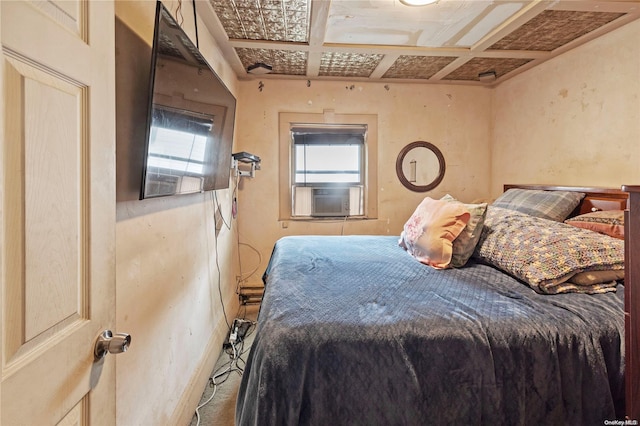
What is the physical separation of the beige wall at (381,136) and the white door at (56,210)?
238 cm

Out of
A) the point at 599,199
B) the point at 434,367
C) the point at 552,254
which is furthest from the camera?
the point at 599,199

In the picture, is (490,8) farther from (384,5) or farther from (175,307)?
(175,307)

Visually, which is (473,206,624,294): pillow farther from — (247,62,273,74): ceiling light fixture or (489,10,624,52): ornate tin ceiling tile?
(247,62,273,74): ceiling light fixture

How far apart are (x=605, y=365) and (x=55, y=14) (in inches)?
70.1

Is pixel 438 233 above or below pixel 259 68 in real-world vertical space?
below

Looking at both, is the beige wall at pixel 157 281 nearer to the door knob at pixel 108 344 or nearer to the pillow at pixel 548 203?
the door knob at pixel 108 344

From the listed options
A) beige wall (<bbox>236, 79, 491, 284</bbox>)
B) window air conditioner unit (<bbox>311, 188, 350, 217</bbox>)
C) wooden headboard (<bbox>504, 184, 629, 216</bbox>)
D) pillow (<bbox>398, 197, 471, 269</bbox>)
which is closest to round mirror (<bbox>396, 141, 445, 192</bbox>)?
beige wall (<bbox>236, 79, 491, 284</bbox>)

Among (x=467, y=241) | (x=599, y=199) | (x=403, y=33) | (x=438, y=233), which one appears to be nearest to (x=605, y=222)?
(x=599, y=199)

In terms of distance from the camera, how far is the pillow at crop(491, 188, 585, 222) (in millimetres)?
2074

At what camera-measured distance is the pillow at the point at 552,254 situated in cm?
133

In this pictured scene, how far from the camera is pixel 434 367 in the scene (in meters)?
1.00

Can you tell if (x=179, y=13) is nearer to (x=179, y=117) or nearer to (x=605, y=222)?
(x=179, y=117)

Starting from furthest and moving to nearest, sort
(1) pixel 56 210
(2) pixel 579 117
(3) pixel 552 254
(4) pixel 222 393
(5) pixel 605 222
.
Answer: (2) pixel 579 117 < (4) pixel 222 393 < (5) pixel 605 222 < (3) pixel 552 254 < (1) pixel 56 210

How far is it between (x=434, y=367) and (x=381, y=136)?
2.59 meters
